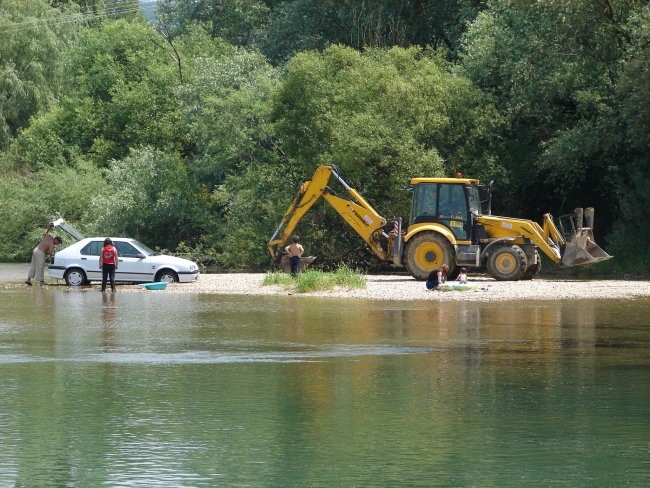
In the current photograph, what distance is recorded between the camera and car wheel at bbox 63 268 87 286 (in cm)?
3666

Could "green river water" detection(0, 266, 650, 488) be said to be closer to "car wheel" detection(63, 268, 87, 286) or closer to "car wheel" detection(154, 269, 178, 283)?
"car wheel" detection(154, 269, 178, 283)

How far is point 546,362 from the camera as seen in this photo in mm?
17734

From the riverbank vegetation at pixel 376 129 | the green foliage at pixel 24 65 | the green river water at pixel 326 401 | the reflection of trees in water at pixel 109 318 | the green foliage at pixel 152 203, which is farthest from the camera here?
the green foliage at pixel 24 65

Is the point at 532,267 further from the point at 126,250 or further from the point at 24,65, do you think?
the point at 24,65

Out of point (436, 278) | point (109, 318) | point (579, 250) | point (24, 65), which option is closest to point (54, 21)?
point (24, 65)

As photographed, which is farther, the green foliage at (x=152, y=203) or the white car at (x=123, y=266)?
the green foliage at (x=152, y=203)

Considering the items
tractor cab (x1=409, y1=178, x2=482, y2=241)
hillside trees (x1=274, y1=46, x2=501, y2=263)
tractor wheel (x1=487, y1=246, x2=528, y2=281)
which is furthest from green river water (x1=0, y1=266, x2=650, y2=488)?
hillside trees (x1=274, y1=46, x2=501, y2=263)

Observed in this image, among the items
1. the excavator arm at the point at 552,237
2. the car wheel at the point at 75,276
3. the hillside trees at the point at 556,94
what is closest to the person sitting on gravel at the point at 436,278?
the excavator arm at the point at 552,237

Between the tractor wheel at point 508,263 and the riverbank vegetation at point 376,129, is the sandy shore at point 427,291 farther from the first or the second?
the riverbank vegetation at point 376,129

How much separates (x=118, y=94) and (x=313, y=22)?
11.1 meters

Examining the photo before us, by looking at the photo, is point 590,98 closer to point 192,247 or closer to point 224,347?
point 192,247

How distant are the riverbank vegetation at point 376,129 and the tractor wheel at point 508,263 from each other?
5.30 meters

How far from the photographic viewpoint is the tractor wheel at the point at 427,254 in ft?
119

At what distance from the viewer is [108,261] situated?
33.8m
